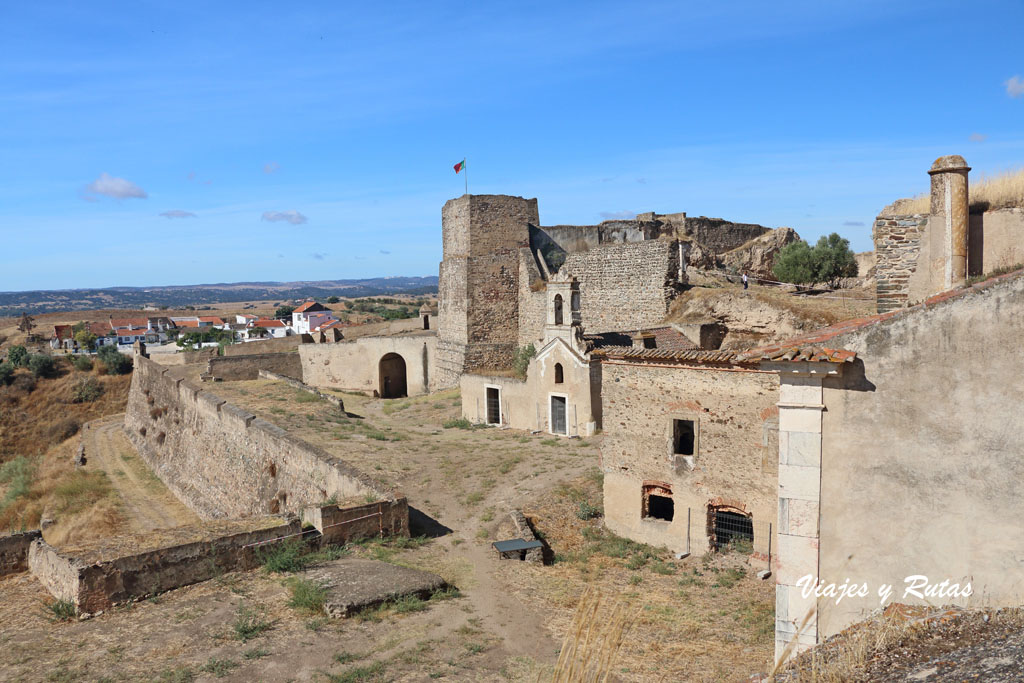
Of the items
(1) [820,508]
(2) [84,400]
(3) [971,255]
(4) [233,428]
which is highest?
(3) [971,255]

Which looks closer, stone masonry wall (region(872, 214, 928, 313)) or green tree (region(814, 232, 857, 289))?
stone masonry wall (region(872, 214, 928, 313))

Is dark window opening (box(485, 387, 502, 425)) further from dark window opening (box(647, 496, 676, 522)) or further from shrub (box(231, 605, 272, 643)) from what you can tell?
shrub (box(231, 605, 272, 643))

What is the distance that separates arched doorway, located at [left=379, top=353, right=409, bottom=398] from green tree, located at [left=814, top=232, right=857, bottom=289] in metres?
18.4

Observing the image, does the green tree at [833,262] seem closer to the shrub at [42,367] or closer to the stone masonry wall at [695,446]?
the stone masonry wall at [695,446]

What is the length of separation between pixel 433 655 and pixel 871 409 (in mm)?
4892

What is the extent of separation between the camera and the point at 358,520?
1144 cm

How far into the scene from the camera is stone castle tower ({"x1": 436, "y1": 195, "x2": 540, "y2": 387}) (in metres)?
31.0

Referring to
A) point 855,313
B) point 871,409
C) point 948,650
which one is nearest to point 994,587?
point 948,650

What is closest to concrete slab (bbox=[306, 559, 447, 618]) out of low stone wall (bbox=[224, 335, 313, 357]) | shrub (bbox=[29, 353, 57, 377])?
low stone wall (bbox=[224, 335, 313, 357])

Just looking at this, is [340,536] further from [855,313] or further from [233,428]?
[855,313]

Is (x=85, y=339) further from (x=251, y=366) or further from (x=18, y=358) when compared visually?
(x=251, y=366)

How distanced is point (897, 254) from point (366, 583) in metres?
7.82

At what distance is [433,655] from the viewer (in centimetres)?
788

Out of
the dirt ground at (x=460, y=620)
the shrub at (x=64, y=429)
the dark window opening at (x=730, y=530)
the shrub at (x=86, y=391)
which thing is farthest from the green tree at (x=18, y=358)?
the dark window opening at (x=730, y=530)
